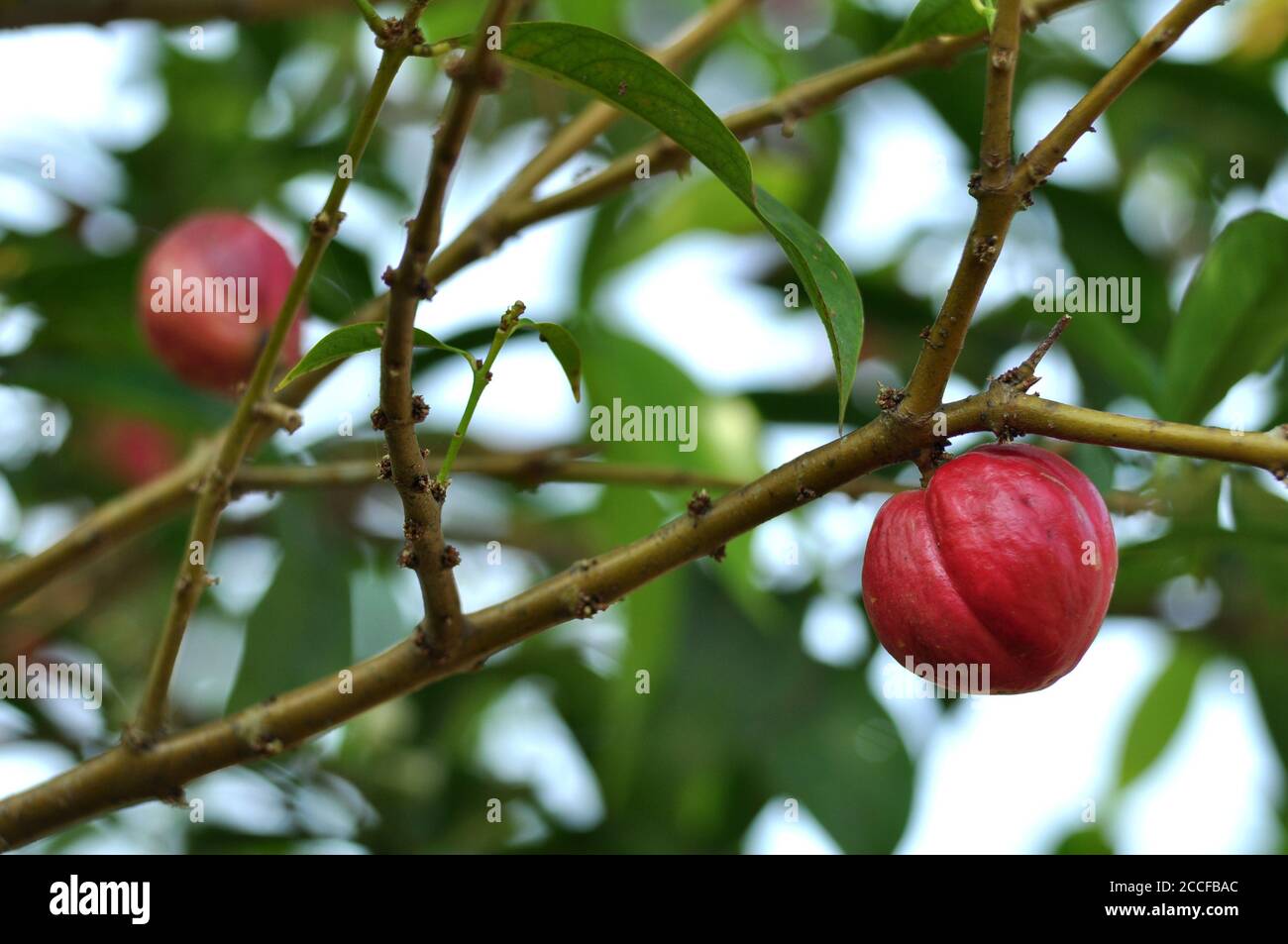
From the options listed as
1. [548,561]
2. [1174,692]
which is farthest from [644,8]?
[1174,692]

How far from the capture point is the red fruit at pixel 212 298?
194 cm

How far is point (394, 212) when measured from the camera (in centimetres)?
256

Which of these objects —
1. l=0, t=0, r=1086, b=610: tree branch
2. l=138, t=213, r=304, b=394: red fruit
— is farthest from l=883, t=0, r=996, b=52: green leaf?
l=138, t=213, r=304, b=394: red fruit

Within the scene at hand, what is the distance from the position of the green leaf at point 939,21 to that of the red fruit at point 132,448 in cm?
178

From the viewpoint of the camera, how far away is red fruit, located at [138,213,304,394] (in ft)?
6.36

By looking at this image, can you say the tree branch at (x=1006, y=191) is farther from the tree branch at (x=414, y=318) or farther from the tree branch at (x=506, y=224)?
the tree branch at (x=506, y=224)

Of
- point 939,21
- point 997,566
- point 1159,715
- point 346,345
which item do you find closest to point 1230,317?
point 939,21

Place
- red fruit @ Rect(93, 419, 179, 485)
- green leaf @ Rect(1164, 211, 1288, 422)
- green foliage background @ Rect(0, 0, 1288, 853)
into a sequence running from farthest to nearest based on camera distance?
red fruit @ Rect(93, 419, 179, 485)
green foliage background @ Rect(0, 0, 1288, 853)
green leaf @ Rect(1164, 211, 1288, 422)

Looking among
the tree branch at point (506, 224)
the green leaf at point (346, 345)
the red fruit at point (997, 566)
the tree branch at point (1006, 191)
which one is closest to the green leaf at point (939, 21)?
the tree branch at point (506, 224)

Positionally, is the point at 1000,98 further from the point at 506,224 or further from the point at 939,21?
the point at 506,224

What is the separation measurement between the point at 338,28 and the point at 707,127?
6.85 feet

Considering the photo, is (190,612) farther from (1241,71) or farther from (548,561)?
(1241,71)

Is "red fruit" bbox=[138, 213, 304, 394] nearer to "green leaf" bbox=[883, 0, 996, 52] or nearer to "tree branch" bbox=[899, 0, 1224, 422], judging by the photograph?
"green leaf" bbox=[883, 0, 996, 52]

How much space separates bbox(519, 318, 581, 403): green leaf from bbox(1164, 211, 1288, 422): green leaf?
891 mm
